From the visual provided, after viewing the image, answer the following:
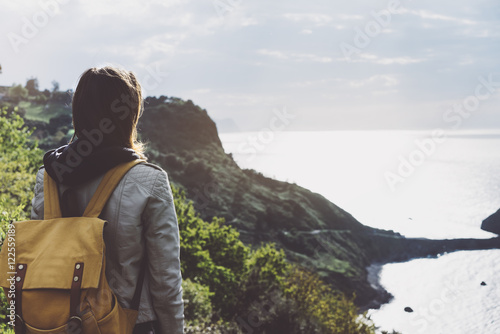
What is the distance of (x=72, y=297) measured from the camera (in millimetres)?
1578

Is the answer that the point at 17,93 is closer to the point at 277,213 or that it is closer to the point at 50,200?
the point at 277,213

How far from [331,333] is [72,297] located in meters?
18.7

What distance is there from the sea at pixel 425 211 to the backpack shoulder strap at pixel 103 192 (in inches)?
673

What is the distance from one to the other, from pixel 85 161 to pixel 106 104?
28 cm

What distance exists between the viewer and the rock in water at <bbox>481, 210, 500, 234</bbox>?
6210 centimetres

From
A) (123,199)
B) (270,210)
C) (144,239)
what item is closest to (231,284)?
(144,239)

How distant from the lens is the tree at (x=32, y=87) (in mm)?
105688

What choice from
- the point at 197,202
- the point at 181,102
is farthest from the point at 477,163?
the point at 181,102

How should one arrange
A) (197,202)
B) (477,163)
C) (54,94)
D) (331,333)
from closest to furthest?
(331,333) → (197,202) → (477,163) → (54,94)

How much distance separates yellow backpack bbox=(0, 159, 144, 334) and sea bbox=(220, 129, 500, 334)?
1718 centimetres

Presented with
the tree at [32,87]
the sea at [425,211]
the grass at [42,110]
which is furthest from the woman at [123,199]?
the tree at [32,87]

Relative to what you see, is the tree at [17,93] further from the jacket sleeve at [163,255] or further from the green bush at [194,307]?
the jacket sleeve at [163,255]

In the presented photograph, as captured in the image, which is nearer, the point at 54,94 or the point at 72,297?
the point at 72,297

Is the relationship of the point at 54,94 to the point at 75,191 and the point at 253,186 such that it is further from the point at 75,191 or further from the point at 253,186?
the point at 75,191
